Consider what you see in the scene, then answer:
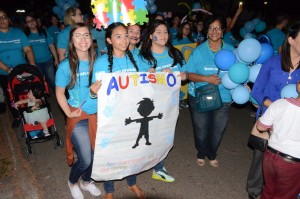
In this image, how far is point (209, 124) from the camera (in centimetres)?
394

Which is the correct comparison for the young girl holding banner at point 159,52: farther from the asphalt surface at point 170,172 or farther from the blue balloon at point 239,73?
the asphalt surface at point 170,172

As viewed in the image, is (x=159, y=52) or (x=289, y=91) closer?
(x=289, y=91)

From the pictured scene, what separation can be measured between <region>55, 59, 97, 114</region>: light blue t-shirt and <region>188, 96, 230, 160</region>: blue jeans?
4.87 feet

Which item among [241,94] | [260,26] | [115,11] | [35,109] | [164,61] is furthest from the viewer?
[260,26]

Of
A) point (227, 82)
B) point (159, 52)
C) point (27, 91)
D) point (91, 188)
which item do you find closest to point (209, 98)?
point (227, 82)

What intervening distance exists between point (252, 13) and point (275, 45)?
16944mm

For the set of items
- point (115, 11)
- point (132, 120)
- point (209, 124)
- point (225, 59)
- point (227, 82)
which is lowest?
point (209, 124)

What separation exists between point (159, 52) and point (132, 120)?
3.22 ft

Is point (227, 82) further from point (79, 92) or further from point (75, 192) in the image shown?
point (75, 192)

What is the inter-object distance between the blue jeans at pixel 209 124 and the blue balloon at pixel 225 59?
0.64 m

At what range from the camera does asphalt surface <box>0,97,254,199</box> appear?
3.67m

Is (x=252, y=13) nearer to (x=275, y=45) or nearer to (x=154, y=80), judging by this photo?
(x=275, y=45)

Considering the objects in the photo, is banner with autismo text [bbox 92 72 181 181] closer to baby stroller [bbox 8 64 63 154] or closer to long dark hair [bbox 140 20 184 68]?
long dark hair [bbox 140 20 184 68]

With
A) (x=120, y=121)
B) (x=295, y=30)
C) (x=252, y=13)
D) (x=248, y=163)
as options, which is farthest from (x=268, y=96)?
(x=252, y=13)
